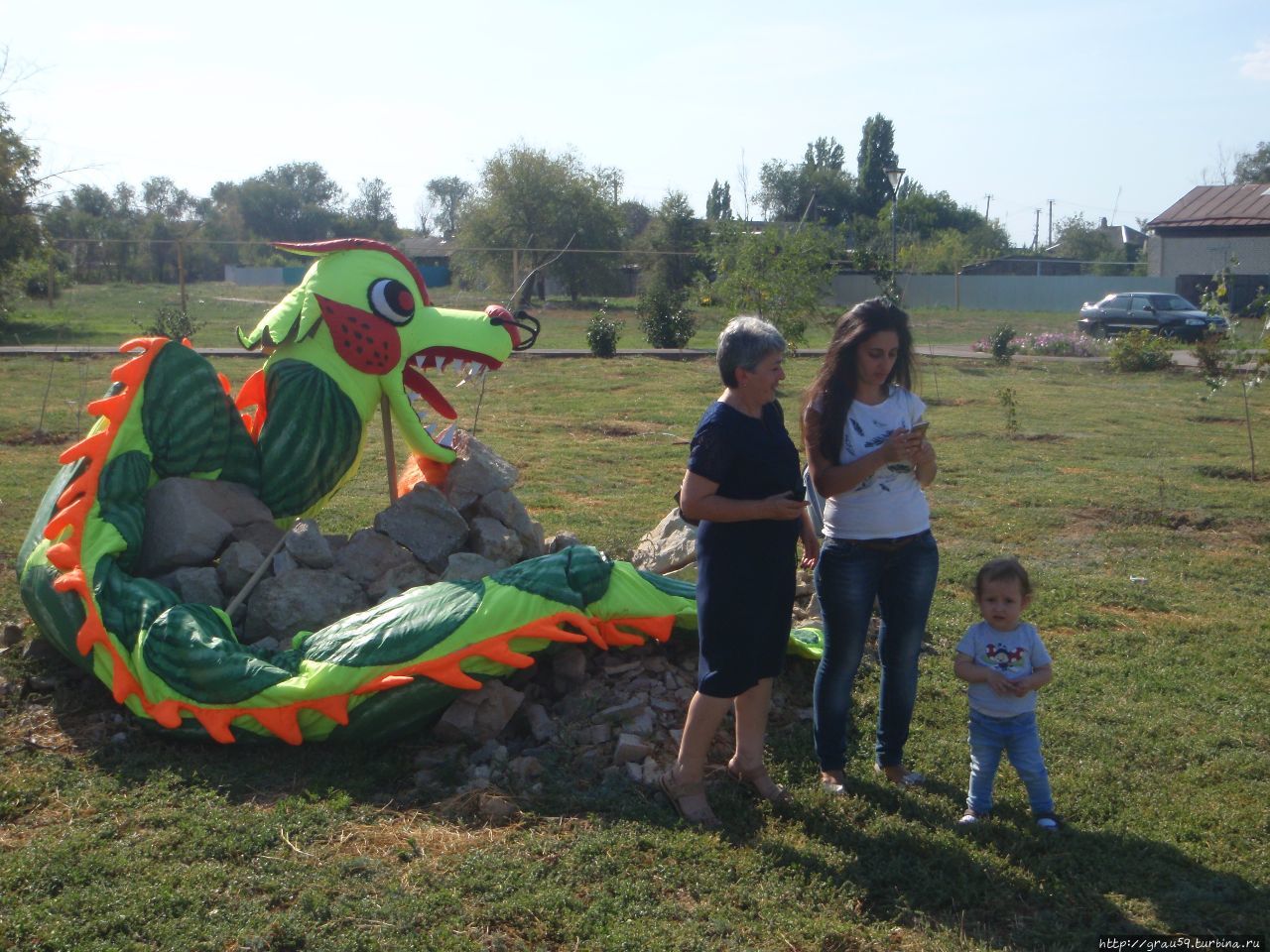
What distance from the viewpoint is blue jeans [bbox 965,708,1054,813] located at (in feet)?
12.2

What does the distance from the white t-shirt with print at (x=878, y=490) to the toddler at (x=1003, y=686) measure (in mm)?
321

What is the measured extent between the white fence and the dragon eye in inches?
1292

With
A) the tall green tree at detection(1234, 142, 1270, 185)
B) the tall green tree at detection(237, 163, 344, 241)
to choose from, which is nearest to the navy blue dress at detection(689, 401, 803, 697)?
the tall green tree at detection(237, 163, 344, 241)

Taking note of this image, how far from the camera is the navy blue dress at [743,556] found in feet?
11.5

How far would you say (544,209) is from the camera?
4038 centimetres

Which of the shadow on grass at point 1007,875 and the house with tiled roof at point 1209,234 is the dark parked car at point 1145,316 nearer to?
the house with tiled roof at point 1209,234

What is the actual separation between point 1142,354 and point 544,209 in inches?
953

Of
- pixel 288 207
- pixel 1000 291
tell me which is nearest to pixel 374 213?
pixel 288 207

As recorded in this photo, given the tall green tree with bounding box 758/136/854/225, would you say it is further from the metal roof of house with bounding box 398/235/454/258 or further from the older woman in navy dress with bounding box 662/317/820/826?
the older woman in navy dress with bounding box 662/317/820/826

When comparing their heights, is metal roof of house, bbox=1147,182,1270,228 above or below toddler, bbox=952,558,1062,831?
above

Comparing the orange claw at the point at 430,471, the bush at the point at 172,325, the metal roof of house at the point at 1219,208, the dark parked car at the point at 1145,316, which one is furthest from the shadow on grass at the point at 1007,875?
the metal roof of house at the point at 1219,208

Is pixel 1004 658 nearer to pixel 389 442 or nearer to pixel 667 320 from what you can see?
pixel 389 442

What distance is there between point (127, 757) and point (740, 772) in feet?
7.40

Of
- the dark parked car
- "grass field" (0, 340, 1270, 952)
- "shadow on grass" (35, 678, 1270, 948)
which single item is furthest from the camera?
the dark parked car
